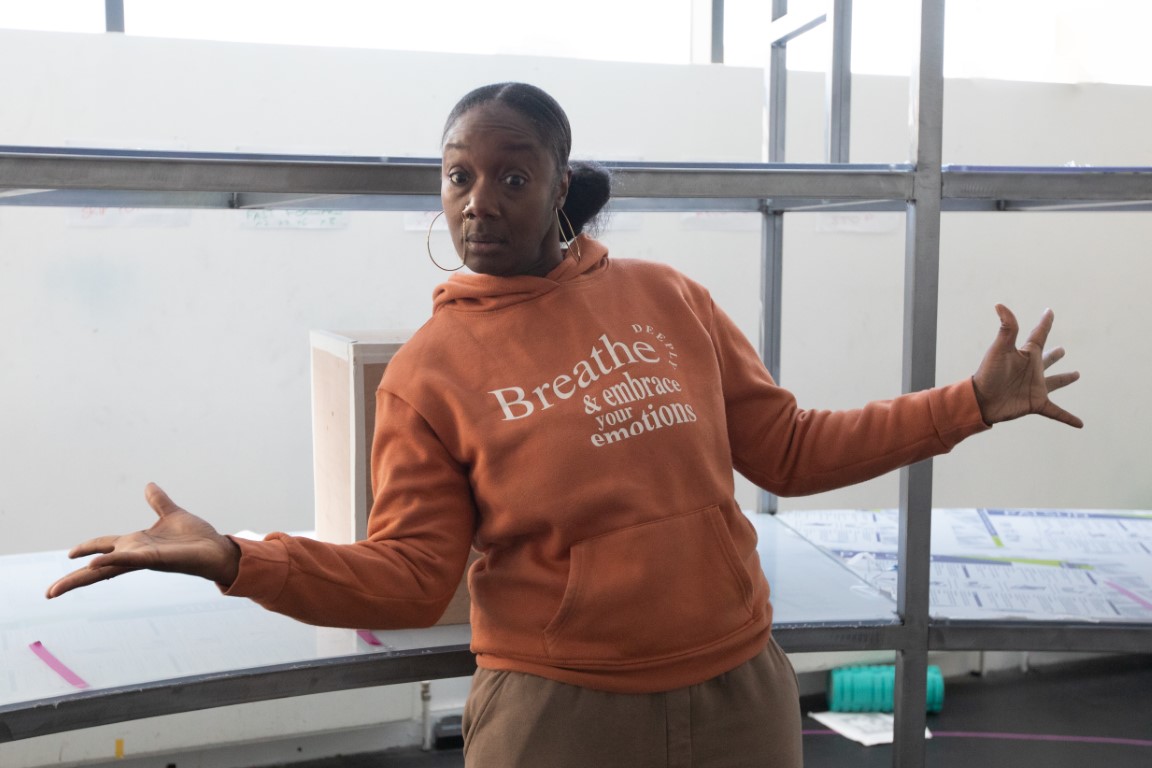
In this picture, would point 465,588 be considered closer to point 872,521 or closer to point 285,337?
point 872,521

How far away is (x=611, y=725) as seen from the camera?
3.37 ft

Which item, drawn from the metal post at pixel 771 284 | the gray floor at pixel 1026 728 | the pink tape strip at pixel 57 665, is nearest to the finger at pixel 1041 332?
the metal post at pixel 771 284

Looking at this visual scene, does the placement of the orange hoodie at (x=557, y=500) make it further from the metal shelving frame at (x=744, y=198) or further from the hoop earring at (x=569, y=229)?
the metal shelving frame at (x=744, y=198)

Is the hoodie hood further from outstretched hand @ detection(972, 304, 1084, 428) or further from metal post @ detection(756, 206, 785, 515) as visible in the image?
metal post @ detection(756, 206, 785, 515)

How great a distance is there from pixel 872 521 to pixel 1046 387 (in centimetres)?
93

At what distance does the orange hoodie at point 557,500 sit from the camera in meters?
1.01

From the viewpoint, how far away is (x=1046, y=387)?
122 centimetres

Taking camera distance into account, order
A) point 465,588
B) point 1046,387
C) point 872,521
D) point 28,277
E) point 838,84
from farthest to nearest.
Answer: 1. point 28,277
2. point 872,521
3. point 838,84
4. point 465,588
5. point 1046,387

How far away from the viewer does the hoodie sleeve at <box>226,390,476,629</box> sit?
93 centimetres

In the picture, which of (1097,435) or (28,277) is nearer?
(28,277)

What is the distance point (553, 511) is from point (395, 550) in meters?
0.15

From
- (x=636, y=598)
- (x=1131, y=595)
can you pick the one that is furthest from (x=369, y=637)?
(x=1131, y=595)

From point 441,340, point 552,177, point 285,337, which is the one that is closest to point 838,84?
point 552,177

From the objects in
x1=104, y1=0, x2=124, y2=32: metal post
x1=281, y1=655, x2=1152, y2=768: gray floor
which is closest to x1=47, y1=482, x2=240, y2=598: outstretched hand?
x1=281, y1=655, x2=1152, y2=768: gray floor
